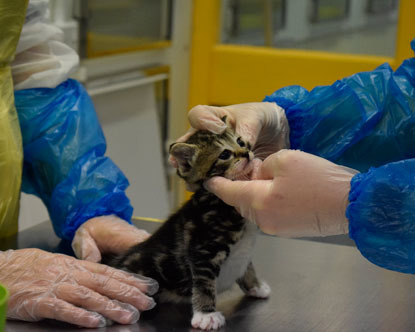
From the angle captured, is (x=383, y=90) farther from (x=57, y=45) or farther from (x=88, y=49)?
(x=88, y=49)

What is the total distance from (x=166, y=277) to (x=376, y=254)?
1.35 ft

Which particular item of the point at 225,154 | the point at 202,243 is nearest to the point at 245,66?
the point at 225,154

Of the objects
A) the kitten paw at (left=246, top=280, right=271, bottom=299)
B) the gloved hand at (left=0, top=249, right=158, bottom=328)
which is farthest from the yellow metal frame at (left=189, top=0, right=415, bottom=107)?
the gloved hand at (left=0, top=249, right=158, bottom=328)

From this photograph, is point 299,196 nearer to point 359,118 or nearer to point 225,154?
point 225,154

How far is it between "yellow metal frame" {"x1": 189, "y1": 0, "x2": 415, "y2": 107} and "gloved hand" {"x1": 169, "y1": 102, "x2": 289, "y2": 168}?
6.36ft

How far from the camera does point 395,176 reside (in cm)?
93

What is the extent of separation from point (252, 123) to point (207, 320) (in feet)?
1.39

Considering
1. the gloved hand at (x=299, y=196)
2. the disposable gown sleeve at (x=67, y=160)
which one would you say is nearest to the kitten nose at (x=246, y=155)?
the gloved hand at (x=299, y=196)

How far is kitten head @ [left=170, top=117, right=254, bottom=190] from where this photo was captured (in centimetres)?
122

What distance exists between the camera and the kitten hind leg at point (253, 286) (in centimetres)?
119

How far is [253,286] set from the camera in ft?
3.92

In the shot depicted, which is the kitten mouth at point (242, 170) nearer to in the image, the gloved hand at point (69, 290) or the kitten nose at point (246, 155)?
the kitten nose at point (246, 155)

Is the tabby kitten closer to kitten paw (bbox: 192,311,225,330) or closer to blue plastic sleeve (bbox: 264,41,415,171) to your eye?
kitten paw (bbox: 192,311,225,330)

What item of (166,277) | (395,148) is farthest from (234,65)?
(166,277)
